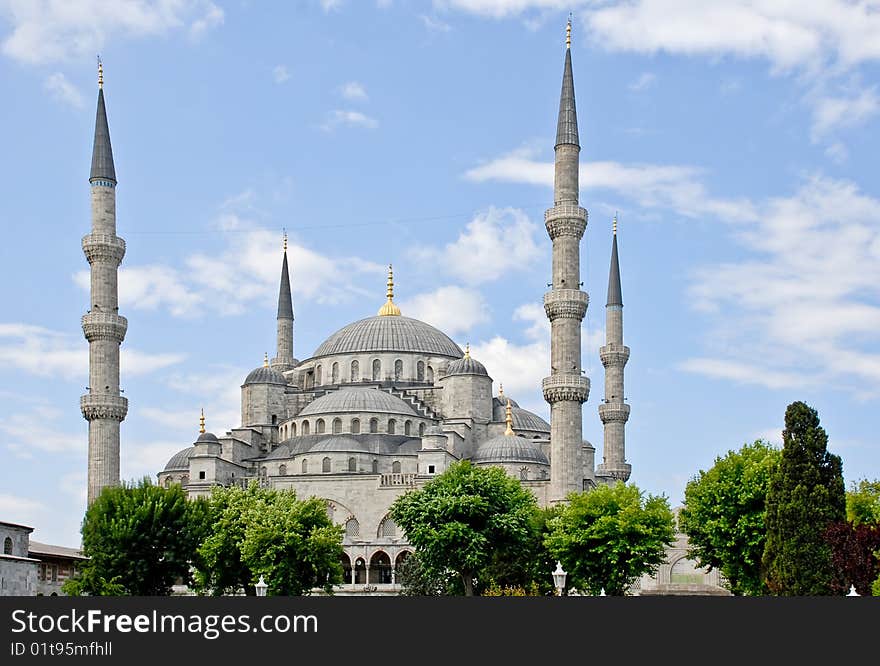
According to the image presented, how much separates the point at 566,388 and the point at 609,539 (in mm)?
11315

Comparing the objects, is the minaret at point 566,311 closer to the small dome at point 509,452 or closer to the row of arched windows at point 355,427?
the small dome at point 509,452

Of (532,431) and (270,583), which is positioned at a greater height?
(532,431)

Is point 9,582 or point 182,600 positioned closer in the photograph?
point 182,600

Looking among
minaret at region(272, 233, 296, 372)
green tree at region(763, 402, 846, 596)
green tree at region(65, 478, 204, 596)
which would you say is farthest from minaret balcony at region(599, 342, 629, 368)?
green tree at region(763, 402, 846, 596)

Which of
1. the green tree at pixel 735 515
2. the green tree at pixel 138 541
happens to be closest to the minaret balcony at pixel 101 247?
the green tree at pixel 138 541

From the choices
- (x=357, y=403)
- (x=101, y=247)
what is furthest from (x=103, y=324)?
(x=357, y=403)

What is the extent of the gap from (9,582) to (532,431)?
3559 cm

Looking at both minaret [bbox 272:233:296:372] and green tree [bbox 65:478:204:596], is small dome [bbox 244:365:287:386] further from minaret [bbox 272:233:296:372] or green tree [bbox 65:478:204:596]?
green tree [bbox 65:478:204:596]

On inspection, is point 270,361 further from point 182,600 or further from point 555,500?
point 182,600

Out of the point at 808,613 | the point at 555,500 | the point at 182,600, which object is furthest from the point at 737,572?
the point at 182,600

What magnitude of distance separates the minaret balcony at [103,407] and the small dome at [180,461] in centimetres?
1351

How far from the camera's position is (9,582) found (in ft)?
137

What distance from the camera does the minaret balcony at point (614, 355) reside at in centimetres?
6850

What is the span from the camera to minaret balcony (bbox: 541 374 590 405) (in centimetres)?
5522
